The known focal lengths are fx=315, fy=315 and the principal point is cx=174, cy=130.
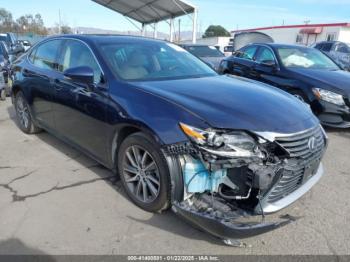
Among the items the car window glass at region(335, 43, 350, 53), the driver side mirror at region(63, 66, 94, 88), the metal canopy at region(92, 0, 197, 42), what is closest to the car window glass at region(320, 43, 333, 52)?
the car window glass at region(335, 43, 350, 53)

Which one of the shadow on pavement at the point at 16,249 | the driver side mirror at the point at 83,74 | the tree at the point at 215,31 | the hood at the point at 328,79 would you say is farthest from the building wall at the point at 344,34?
the tree at the point at 215,31

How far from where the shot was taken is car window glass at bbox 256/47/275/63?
705 centimetres

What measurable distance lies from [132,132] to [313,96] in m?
4.08

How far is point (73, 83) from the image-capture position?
3.77 meters

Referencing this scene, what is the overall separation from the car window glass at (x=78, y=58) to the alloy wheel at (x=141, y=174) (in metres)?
0.94

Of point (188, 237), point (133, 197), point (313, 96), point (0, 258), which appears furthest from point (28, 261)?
point (313, 96)

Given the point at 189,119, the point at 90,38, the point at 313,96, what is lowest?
the point at 313,96

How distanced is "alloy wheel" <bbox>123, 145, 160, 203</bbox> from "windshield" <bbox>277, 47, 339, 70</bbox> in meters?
4.75

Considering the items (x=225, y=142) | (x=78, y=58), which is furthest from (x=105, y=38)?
(x=225, y=142)

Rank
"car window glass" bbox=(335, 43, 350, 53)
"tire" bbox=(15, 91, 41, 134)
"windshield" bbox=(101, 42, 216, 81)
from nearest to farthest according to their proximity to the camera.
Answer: "windshield" bbox=(101, 42, 216, 81) → "tire" bbox=(15, 91, 41, 134) → "car window glass" bbox=(335, 43, 350, 53)

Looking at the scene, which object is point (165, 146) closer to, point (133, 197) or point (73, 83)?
point (133, 197)

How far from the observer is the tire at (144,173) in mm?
2723

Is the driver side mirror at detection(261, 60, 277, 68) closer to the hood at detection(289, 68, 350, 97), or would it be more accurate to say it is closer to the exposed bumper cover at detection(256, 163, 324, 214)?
the hood at detection(289, 68, 350, 97)

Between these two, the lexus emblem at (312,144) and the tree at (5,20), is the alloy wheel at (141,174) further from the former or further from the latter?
the tree at (5,20)
